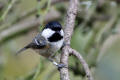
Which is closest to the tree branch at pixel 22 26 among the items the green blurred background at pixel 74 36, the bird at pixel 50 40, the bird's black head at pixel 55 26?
the green blurred background at pixel 74 36

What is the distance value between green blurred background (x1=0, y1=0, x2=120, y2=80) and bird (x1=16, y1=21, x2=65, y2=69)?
441 millimetres

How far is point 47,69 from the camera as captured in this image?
95.9 inches

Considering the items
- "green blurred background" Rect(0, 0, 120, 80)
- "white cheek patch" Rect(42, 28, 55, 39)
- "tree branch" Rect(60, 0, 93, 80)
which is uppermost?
"tree branch" Rect(60, 0, 93, 80)

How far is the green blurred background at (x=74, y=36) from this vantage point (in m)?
2.26

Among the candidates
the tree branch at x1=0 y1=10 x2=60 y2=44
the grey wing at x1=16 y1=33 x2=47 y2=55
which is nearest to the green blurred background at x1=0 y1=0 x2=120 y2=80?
the tree branch at x1=0 y1=10 x2=60 y2=44

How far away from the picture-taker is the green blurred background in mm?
2257

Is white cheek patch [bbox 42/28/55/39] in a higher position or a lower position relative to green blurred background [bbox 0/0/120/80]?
higher

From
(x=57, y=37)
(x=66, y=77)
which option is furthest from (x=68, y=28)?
(x=66, y=77)

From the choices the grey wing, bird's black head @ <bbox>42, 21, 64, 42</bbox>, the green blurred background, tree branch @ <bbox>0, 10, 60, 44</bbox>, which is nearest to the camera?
bird's black head @ <bbox>42, 21, 64, 42</bbox>

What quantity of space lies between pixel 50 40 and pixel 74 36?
0.62 m

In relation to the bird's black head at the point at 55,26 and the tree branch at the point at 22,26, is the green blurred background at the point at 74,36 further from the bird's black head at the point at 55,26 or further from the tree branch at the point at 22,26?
the bird's black head at the point at 55,26

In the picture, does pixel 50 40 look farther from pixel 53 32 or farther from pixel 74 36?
pixel 74 36

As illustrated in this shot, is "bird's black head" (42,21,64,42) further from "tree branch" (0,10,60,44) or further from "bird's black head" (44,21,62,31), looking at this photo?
"tree branch" (0,10,60,44)

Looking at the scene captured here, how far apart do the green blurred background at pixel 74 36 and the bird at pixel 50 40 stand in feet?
1.45
